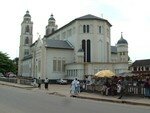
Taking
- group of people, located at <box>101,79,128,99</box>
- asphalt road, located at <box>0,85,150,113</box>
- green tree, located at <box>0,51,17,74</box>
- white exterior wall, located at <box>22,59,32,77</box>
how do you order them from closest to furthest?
asphalt road, located at <box>0,85,150,113</box> → group of people, located at <box>101,79,128,99</box> → white exterior wall, located at <box>22,59,32,77</box> → green tree, located at <box>0,51,17,74</box>

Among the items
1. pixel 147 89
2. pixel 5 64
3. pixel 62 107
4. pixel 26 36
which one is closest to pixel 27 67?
pixel 5 64

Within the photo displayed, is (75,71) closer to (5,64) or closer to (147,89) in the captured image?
(147,89)

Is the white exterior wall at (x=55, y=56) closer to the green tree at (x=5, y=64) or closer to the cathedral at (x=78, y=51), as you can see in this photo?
the cathedral at (x=78, y=51)

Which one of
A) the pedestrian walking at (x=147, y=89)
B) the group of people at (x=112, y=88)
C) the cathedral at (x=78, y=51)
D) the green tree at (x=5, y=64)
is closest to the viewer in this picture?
the pedestrian walking at (x=147, y=89)

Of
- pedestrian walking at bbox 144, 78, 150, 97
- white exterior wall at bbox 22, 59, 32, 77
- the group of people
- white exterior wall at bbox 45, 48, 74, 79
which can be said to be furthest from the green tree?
pedestrian walking at bbox 144, 78, 150, 97

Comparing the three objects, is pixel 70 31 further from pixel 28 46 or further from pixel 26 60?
pixel 28 46

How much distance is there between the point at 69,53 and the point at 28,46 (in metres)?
44.8

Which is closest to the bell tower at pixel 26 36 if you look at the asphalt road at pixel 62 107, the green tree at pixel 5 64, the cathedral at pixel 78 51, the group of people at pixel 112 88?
the green tree at pixel 5 64

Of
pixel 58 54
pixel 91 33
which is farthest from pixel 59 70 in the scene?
pixel 91 33

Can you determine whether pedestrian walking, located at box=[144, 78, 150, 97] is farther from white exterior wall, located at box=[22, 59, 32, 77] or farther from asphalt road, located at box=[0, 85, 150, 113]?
white exterior wall, located at box=[22, 59, 32, 77]

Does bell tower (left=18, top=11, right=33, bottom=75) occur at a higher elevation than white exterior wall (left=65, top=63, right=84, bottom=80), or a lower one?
higher

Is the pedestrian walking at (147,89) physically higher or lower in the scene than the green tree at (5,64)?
lower

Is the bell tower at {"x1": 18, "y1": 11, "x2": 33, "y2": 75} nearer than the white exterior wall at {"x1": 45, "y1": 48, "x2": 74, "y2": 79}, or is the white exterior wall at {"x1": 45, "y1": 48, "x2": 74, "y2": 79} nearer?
the white exterior wall at {"x1": 45, "y1": 48, "x2": 74, "y2": 79}

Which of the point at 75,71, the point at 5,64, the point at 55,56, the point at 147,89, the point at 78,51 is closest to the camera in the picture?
the point at 147,89
